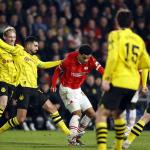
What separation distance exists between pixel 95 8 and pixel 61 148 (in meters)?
11.0

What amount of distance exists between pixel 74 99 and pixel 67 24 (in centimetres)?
952

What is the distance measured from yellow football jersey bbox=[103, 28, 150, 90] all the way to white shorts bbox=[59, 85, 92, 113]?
3.70 m

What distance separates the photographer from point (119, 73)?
38.4ft

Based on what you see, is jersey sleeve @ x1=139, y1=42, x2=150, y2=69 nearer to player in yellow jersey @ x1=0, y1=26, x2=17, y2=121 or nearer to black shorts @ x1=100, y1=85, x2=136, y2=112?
black shorts @ x1=100, y1=85, x2=136, y2=112

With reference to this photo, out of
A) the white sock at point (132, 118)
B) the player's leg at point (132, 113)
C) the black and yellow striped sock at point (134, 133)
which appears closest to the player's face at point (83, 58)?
the black and yellow striped sock at point (134, 133)

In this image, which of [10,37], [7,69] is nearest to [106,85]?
[10,37]

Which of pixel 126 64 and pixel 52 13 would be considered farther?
pixel 52 13

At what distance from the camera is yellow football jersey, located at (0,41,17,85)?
52.0ft

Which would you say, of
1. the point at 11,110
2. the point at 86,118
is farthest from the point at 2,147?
the point at 11,110

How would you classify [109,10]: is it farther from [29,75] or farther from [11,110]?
[29,75]

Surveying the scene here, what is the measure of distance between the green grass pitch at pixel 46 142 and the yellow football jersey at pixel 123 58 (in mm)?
2911

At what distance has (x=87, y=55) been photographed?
15.2 metres


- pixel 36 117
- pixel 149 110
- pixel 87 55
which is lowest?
pixel 36 117

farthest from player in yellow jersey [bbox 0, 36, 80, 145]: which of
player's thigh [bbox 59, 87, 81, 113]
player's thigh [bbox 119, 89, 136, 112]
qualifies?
player's thigh [bbox 119, 89, 136, 112]
